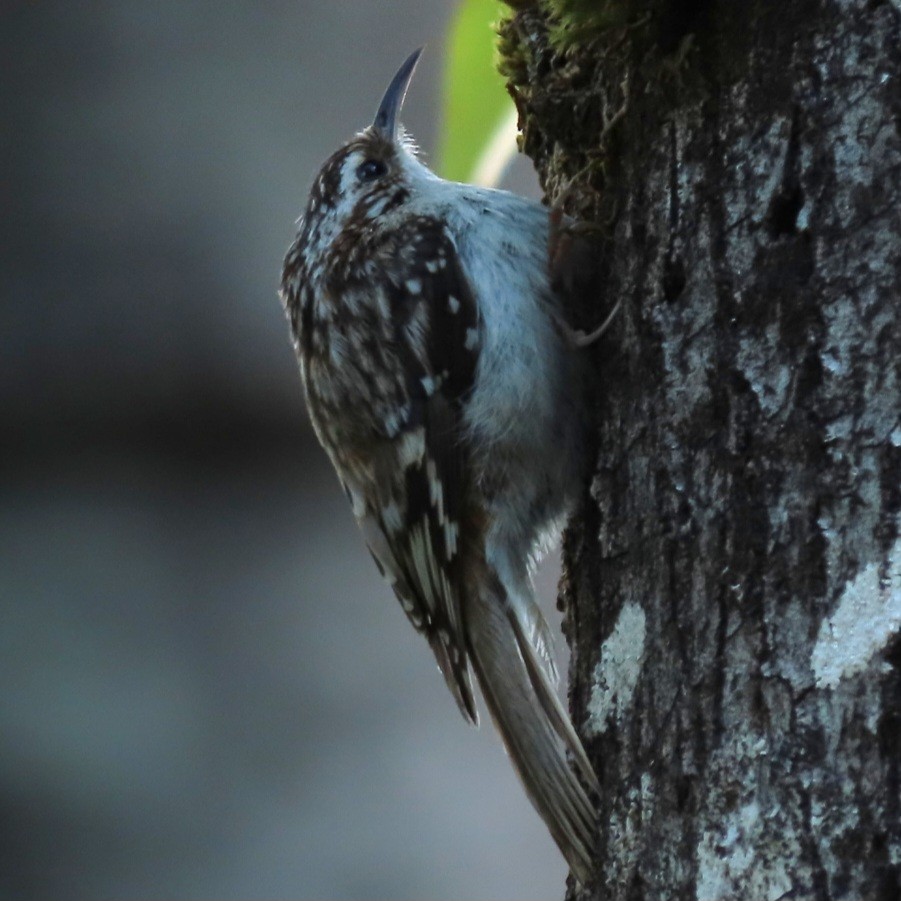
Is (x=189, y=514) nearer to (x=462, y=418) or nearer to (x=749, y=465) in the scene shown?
(x=462, y=418)

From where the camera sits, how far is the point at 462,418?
2.26m

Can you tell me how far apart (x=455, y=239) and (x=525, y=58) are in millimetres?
333

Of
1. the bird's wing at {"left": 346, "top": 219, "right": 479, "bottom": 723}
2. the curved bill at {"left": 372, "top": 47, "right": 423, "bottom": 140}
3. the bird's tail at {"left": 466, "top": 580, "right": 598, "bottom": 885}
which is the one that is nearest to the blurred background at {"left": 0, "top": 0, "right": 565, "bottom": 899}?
the curved bill at {"left": 372, "top": 47, "right": 423, "bottom": 140}

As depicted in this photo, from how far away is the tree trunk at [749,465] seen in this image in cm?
138

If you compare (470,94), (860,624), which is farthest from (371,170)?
(860,624)

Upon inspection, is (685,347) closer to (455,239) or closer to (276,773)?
(455,239)

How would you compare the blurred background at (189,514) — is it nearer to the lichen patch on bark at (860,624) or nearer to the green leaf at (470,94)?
the green leaf at (470,94)

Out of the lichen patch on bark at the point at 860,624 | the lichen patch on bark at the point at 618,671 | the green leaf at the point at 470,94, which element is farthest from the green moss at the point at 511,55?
the lichen patch on bark at the point at 860,624

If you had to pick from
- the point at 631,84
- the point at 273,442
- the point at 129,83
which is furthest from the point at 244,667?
the point at 631,84

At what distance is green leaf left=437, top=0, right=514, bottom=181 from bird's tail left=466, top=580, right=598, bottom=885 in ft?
2.42

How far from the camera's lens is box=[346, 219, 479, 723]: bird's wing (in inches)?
89.1

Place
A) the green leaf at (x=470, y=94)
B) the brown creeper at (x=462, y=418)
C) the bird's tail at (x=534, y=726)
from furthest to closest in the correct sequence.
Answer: the brown creeper at (x=462, y=418) → the green leaf at (x=470, y=94) → the bird's tail at (x=534, y=726)

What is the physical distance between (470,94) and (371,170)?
63 centimetres

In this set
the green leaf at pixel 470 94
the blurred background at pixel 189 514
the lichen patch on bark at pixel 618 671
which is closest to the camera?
the lichen patch on bark at pixel 618 671
